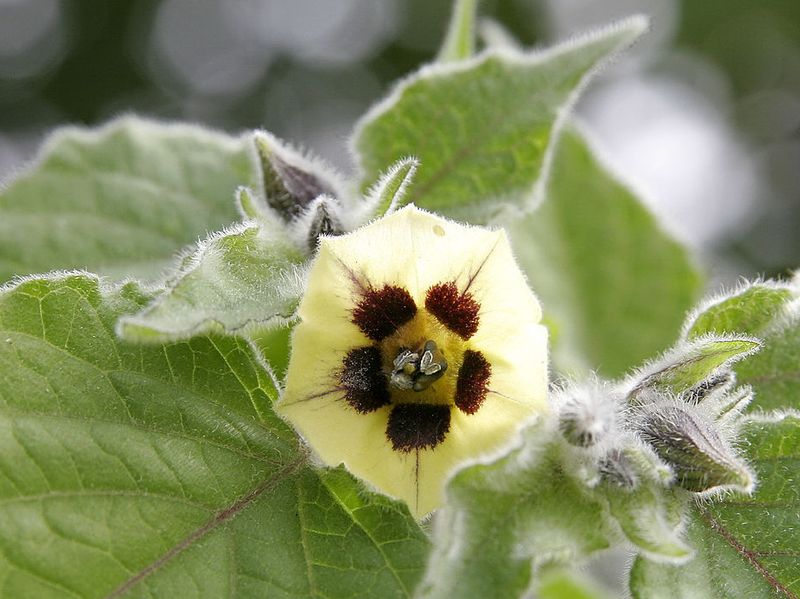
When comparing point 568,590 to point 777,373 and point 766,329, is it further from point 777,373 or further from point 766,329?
point 766,329

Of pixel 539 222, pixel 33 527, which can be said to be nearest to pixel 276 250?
pixel 33 527

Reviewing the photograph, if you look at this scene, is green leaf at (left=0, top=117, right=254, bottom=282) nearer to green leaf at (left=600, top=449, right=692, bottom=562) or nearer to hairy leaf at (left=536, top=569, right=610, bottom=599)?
green leaf at (left=600, top=449, right=692, bottom=562)

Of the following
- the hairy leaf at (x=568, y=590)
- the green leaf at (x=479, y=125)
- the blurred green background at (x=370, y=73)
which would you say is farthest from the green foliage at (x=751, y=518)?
the blurred green background at (x=370, y=73)

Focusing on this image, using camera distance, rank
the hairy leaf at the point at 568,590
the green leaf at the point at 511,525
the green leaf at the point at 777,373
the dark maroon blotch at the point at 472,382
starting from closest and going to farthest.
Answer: the green leaf at the point at 511,525 → the dark maroon blotch at the point at 472,382 → the green leaf at the point at 777,373 → the hairy leaf at the point at 568,590

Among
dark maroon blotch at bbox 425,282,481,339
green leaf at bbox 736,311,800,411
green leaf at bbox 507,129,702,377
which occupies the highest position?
dark maroon blotch at bbox 425,282,481,339

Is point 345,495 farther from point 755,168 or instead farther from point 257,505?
point 755,168

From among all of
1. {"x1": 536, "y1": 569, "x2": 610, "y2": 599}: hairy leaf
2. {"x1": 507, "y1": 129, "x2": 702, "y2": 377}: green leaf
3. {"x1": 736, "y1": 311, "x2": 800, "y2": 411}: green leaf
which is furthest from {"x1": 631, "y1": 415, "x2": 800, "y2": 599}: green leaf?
{"x1": 536, "y1": 569, "x2": 610, "y2": 599}: hairy leaf

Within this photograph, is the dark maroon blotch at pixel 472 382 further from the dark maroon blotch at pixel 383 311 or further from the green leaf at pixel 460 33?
the green leaf at pixel 460 33
